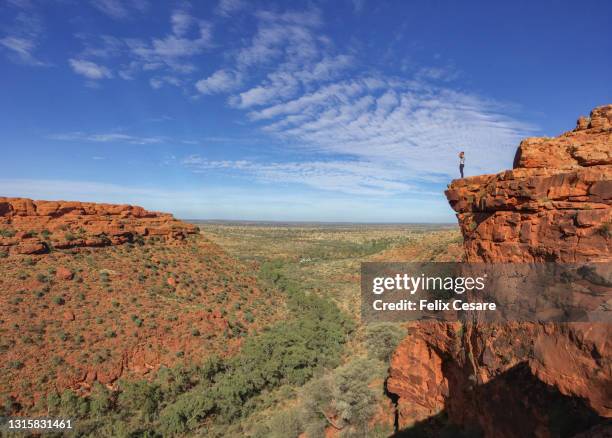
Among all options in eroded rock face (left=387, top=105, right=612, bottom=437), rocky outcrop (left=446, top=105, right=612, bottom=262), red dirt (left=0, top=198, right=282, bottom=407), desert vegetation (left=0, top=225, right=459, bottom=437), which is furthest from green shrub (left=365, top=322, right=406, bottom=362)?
rocky outcrop (left=446, top=105, right=612, bottom=262)

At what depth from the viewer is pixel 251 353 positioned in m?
21.6

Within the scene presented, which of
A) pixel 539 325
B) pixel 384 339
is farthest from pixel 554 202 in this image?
pixel 384 339

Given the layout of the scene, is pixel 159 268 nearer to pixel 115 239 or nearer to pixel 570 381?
pixel 115 239

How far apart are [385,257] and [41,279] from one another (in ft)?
120

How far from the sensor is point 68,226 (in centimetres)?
2745

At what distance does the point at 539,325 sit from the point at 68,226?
105 ft

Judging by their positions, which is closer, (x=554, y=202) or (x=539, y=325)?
(x=539, y=325)

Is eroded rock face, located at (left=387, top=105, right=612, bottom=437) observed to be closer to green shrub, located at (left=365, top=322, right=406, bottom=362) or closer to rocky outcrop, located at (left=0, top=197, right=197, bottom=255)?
green shrub, located at (left=365, top=322, right=406, bottom=362)

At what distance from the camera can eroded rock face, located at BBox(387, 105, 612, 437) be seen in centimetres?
587

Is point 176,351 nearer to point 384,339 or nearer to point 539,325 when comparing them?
point 384,339

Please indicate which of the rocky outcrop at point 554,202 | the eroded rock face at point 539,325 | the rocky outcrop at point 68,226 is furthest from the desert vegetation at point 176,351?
the rocky outcrop at point 554,202

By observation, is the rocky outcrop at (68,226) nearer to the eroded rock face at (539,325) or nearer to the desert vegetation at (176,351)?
the desert vegetation at (176,351)

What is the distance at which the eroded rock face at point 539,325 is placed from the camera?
19.2 feet

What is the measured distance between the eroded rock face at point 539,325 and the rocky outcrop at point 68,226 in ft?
89.9
